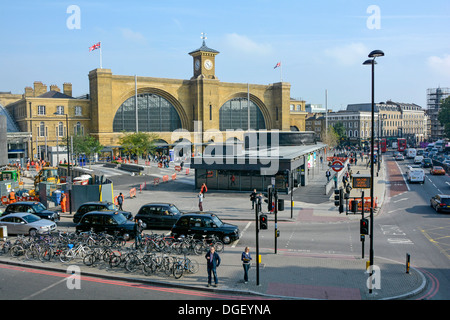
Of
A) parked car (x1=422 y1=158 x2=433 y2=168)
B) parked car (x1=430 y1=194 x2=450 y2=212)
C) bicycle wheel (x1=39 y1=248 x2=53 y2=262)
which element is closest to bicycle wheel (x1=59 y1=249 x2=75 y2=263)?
bicycle wheel (x1=39 y1=248 x2=53 y2=262)

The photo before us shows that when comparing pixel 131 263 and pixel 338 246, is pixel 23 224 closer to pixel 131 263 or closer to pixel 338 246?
pixel 131 263

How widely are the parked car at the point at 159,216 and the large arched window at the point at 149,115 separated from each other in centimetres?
5096

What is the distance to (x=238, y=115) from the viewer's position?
88125mm

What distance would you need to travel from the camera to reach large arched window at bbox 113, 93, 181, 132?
7281 centimetres

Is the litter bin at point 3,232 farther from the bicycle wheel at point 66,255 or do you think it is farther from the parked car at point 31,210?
the bicycle wheel at point 66,255

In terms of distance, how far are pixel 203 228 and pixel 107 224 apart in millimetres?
5093

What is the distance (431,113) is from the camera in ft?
557

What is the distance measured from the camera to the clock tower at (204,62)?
79688 mm

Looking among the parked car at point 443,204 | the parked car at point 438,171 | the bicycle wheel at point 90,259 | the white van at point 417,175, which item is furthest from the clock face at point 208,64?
the bicycle wheel at point 90,259

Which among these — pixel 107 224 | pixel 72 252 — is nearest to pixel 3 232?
pixel 107 224

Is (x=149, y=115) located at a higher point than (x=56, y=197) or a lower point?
higher

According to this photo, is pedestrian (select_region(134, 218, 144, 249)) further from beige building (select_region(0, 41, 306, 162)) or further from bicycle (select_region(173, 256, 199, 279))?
beige building (select_region(0, 41, 306, 162))

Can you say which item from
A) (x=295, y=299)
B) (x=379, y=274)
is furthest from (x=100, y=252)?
(x=379, y=274)

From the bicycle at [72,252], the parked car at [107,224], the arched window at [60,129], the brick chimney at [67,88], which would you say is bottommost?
the bicycle at [72,252]
